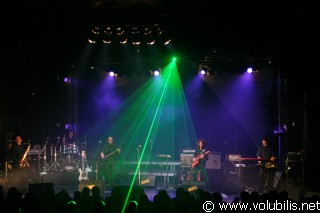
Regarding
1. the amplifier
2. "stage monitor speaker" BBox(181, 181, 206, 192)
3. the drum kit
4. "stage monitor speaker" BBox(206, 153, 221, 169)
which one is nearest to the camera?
"stage monitor speaker" BBox(181, 181, 206, 192)

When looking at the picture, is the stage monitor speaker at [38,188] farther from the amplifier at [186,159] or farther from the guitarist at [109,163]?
the amplifier at [186,159]

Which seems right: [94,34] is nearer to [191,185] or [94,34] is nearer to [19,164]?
[19,164]

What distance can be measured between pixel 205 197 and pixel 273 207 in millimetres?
1257

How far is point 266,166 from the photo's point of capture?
43.3 ft

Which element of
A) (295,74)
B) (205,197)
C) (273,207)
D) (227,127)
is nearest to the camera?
(273,207)

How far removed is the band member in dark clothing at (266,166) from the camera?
43.1 ft

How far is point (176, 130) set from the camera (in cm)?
2089

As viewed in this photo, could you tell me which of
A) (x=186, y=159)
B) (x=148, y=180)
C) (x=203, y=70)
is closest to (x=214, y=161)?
(x=186, y=159)

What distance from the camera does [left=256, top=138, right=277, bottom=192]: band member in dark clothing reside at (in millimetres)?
13147

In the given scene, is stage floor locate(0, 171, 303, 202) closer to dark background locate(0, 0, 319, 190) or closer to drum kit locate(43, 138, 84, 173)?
drum kit locate(43, 138, 84, 173)

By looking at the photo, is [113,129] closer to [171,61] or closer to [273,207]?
[171,61]

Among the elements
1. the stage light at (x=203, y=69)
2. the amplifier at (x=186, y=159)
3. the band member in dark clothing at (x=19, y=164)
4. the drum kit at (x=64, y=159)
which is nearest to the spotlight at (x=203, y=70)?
the stage light at (x=203, y=69)

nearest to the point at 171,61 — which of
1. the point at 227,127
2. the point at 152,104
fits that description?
the point at 152,104

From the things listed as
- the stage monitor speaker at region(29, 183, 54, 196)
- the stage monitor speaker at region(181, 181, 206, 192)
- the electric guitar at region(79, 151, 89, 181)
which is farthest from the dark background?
the stage monitor speaker at region(29, 183, 54, 196)
